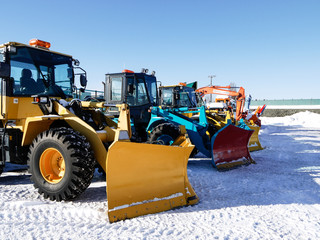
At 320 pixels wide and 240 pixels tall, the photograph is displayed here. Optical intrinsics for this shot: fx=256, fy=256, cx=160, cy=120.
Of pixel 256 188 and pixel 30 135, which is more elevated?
pixel 30 135

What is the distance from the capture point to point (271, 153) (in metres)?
8.56

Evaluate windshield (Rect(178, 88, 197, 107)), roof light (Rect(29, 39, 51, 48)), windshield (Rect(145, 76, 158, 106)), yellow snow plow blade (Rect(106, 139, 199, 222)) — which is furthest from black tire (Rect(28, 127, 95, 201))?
windshield (Rect(178, 88, 197, 107))

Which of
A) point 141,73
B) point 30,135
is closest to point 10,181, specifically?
point 30,135

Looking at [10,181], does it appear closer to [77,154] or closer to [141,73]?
[77,154]

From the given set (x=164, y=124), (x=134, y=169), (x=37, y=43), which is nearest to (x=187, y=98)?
(x=164, y=124)

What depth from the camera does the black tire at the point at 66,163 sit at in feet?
11.0

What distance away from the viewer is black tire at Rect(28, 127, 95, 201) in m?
3.36

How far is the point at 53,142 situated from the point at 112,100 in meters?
4.01

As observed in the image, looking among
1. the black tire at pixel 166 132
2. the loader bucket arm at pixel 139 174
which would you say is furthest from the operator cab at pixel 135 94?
the loader bucket arm at pixel 139 174

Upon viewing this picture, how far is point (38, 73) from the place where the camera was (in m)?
4.55

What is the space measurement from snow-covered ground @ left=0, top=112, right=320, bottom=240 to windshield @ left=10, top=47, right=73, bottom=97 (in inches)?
67.8

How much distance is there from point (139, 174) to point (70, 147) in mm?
981

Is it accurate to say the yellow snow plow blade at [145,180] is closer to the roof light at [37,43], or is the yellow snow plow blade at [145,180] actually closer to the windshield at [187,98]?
the roof light at [37,43]

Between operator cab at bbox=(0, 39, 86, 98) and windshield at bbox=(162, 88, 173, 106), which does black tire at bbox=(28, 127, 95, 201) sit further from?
windshield at bbox=(162, 88, 173, 106)
